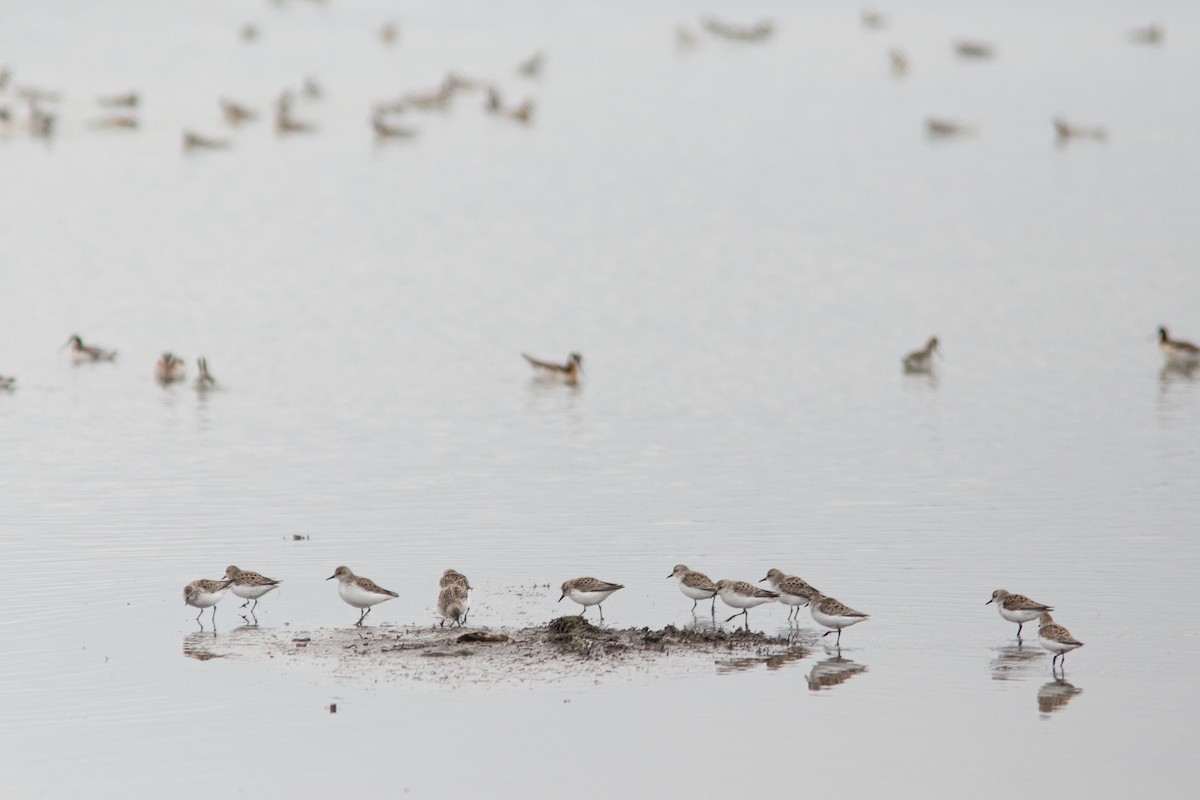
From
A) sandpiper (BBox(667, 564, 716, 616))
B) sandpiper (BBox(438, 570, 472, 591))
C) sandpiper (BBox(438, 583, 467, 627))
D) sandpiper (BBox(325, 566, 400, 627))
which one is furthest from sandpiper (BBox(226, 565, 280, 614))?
sandpiper (BBox(667, 564, 716, 616))

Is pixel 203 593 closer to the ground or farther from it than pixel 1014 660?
farther from it

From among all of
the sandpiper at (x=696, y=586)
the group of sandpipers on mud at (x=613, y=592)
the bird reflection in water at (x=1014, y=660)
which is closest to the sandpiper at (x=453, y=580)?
the group of sandpipers on mud at (x=613, y=592)

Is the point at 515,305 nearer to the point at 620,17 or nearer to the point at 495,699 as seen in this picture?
the point at 495,699

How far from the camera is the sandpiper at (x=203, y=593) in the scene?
1850 cm

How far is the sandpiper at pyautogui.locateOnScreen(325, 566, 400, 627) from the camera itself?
18.5 m

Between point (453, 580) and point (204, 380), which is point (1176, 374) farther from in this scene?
point (453, 580)

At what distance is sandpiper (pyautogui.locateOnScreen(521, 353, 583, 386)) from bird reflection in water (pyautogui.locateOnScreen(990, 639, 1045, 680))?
18.1m

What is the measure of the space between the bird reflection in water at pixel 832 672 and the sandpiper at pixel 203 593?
21.3 ft

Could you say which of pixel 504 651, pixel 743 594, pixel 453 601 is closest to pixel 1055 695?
pixel 743 594

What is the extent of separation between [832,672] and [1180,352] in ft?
74.9

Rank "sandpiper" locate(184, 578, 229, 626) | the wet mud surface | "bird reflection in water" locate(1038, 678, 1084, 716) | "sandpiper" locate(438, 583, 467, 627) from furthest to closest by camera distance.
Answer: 1. "sandpiper" locate(184, 578, 229, 626)
2. "sandpiper" locate(438, 583, 467, 627)
3. the wet mud surface
4. "bird reflection in water" locate(1038, 678, 1084, 716)

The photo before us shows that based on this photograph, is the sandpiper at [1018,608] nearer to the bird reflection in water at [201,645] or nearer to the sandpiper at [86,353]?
the bird reflection in water at [201,645]

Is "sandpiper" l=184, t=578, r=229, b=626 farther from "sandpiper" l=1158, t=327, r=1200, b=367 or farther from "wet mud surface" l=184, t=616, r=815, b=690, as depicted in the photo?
"sandpiper" l=1158, t=327, r=1200, b=367

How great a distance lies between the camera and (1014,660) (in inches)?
698
